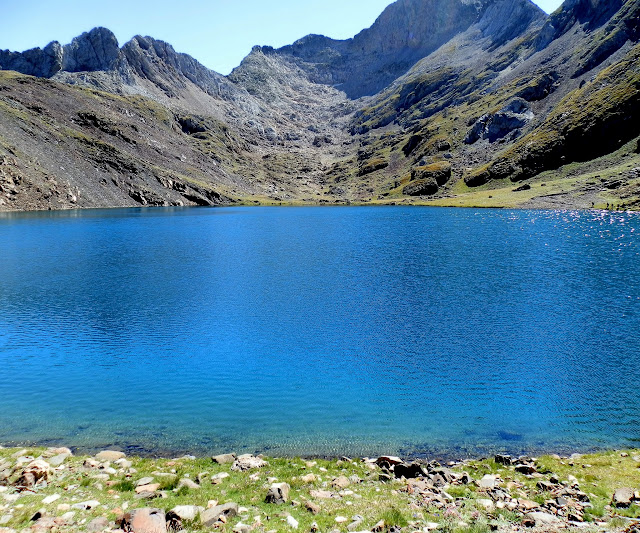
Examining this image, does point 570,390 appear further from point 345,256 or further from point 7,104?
point 7,104

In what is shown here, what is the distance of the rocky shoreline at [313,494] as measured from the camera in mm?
13141

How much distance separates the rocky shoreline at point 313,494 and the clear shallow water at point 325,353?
3.06m

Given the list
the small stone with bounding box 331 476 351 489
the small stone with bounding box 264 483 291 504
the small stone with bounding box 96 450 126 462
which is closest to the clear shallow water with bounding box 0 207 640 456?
the small stone with bounding box 96 450 126 462

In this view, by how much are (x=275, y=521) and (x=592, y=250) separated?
83296 mm

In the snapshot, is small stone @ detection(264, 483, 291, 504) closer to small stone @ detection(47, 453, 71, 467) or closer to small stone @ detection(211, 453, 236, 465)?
small stone @ detection(211, 453, 236, 465)

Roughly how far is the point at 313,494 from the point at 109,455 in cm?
1005

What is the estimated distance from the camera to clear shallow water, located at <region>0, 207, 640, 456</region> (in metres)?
23.4

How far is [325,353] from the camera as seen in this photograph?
34.6m

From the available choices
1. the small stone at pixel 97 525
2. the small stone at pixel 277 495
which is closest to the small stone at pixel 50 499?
the small stone at pixel 97 525

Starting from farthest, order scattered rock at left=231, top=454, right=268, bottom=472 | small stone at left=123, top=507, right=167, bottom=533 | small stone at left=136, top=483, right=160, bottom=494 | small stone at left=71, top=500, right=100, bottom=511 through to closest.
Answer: scattered rock at left=231, top=454, right=268, bottom=472 → small stone at left=136, top=483, right=160, bottom=494 → small stone at left=71, top=500, right=100, bottom=511 → small stone at left=123, top=507, right=167, bottom=533

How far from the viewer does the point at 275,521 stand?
13477mm

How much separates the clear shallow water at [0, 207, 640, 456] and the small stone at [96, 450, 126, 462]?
1.99 metres

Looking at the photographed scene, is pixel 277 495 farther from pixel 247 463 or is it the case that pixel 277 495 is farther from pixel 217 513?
pixel 247 463

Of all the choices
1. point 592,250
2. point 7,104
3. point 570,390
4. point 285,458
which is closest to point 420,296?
point 570,390
